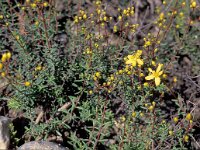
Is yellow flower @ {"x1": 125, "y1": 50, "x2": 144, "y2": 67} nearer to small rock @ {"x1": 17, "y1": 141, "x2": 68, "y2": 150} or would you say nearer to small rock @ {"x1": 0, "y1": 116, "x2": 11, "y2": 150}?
small rock @ {"x1": 17, "y1": 141, "x2": 68, "y2": 150}

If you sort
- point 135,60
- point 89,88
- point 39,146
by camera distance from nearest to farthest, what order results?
point 39,146
point 135,60
point 89,88

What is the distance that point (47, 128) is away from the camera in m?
4.50

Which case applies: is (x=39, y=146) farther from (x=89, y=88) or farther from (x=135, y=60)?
(x=135, y=60)

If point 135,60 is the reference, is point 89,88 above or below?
below

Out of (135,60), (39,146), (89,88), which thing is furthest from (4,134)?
(135,60)

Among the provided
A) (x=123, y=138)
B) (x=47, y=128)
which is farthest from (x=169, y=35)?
(x=47, y=128)

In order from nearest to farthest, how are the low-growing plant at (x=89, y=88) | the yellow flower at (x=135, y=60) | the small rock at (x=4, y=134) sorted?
the small rock at (x=4, y=134), the yellow flower at (x=135, y=60), the low-growing plant at (x=89, y=88)

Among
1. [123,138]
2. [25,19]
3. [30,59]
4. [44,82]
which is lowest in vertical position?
[123,138]

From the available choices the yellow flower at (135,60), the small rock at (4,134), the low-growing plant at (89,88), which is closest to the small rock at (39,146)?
the small rock at (4,134)

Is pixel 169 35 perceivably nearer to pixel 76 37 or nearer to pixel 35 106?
pixel 76 37

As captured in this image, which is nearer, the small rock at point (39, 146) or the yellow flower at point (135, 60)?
the small rock at point (39, 146)

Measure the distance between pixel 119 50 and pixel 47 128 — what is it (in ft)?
5.20

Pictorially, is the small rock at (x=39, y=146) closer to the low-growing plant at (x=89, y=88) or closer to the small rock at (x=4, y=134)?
the small rock at (x=4, y=134)

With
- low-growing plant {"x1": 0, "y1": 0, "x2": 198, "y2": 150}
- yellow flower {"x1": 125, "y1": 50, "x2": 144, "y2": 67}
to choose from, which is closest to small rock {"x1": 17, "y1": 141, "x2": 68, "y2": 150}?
low-growing plant {"x1": 0, "y1": 0, "x2": 198, "y2": 150}
